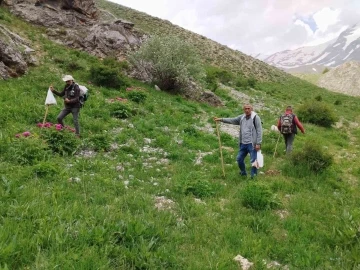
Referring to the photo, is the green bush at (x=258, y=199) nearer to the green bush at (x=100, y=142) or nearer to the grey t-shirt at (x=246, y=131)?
the grey t-shirt at (x=246, y=131)

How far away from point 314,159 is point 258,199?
4586 mm

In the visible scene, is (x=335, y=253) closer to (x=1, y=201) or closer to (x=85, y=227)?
(x=85, y=227)

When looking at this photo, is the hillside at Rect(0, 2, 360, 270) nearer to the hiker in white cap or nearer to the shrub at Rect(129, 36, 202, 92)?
the hiker in white cap

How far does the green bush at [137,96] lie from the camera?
20500mm

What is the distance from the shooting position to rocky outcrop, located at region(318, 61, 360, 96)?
2965 inches

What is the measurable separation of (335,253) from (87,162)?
7.34 metres

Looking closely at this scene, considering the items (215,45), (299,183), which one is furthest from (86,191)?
(215,45)

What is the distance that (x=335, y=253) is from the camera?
6465 mm

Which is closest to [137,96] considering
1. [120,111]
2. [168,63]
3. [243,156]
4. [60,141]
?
[120,111]

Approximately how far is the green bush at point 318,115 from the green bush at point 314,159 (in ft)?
40.7

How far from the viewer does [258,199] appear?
28.7 ft

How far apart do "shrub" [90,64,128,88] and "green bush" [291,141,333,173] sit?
14044 millimetres

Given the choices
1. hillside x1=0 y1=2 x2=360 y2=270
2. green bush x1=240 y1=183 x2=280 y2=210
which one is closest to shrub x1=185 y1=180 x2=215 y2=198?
hillside x1=0 y1=2 x2=360 y2=270

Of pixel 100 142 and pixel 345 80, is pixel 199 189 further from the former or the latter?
pixel 345 80
